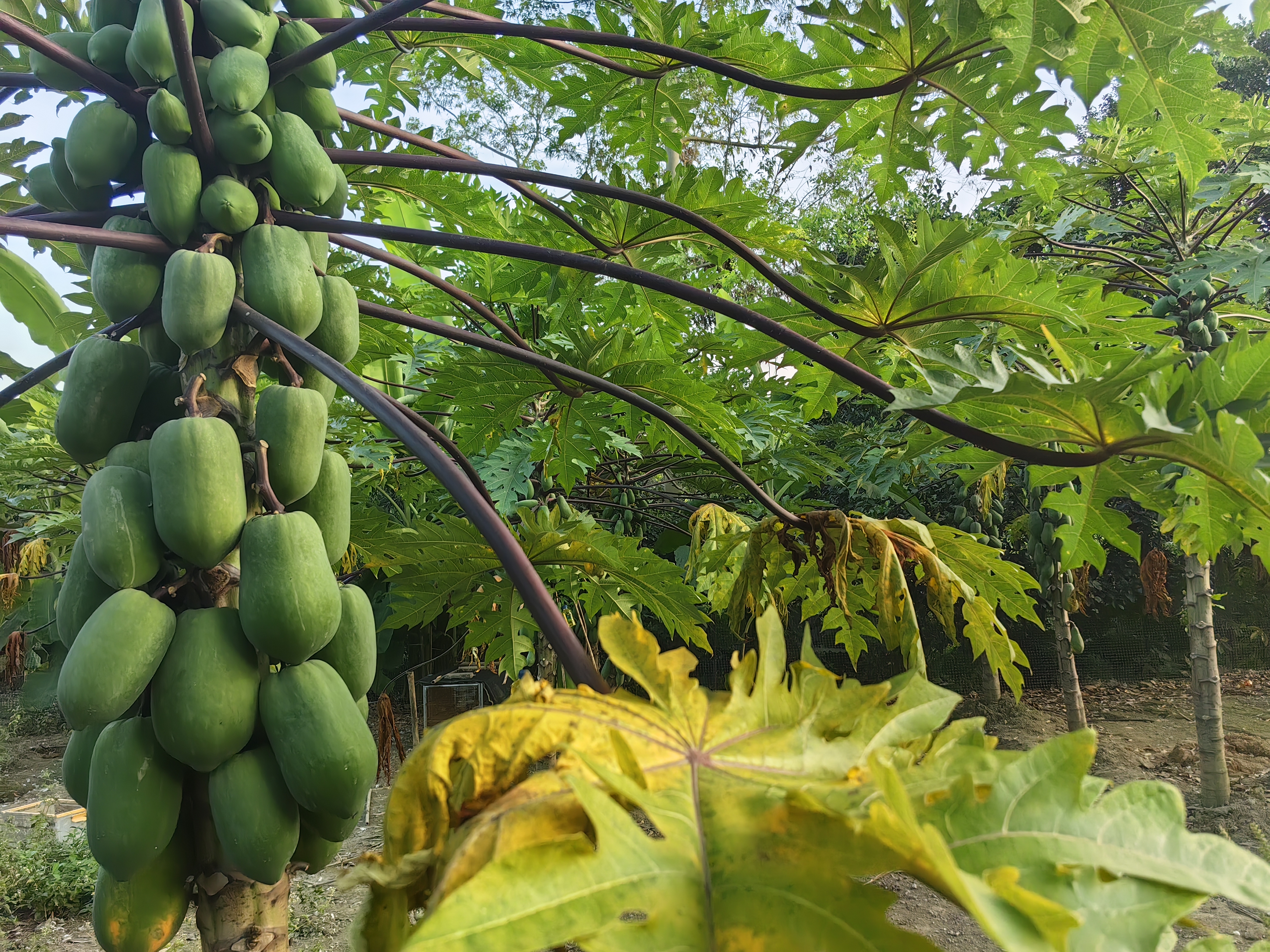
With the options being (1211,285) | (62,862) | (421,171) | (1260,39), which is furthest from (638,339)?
(1260,39)

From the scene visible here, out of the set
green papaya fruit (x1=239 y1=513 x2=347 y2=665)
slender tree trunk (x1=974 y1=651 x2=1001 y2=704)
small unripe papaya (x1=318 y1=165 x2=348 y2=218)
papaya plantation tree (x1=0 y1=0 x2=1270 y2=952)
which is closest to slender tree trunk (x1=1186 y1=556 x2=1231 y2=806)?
slender tree trunk (x1=974 y1=651 x2=1001 y2=704)

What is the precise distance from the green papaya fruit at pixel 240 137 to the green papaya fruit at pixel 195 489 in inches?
12.6

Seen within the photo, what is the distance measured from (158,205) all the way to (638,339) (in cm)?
133

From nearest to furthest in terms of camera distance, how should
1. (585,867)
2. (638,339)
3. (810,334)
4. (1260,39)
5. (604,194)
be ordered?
1. (585,867)
2. (604,194)
3. (810,334)
4. (638,339)
5. (1260,39)

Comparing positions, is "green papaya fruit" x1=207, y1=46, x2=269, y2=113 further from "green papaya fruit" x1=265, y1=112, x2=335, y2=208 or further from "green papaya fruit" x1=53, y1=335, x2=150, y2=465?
"green papaya fruit" x1=53, y1=335, x2=150, y2=465

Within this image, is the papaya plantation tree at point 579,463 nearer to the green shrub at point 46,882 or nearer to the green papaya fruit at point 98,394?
the green papaya fruit at point 98,394

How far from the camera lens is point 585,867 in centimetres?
31

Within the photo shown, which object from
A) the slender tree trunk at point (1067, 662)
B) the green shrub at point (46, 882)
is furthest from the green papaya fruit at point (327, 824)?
the slender tree trunk at point (1067, 662)

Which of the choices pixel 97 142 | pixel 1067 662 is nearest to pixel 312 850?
pixel 97 142

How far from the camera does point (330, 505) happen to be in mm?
782

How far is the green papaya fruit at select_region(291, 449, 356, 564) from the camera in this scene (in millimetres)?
778

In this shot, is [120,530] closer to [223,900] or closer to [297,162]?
[223,900]

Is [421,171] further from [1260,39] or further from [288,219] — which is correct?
[1260,39]

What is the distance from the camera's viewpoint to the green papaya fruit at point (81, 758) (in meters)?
0.70
